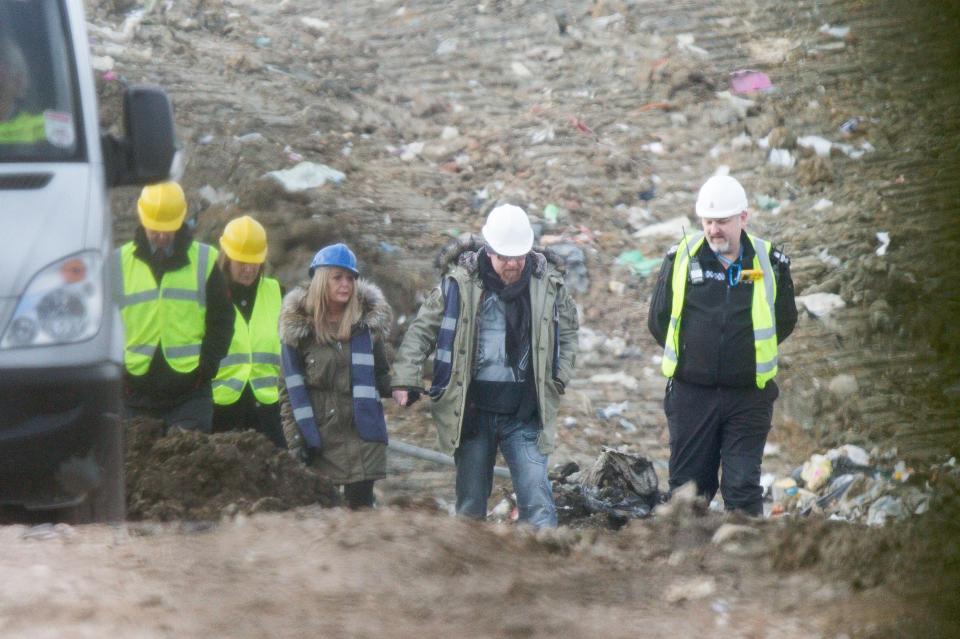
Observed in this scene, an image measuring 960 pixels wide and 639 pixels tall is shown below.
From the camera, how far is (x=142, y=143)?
17.9 feet

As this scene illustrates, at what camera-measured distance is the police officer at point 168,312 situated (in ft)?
23.6

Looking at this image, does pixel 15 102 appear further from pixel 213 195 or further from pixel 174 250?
pixel 213 195

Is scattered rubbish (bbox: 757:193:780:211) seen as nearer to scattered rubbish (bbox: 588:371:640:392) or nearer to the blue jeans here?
scattered rubbish (bbox: 588:371:640:392)

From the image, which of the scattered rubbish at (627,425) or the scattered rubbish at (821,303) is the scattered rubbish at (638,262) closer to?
the scattered rubbish at (821,303)

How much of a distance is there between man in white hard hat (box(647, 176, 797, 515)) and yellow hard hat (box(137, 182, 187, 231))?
2499mm

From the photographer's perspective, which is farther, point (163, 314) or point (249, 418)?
point (249, 418)

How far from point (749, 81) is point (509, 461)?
11.2 metres

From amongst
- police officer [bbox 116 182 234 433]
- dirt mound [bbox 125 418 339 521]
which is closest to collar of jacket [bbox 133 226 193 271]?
police officer [bbox 116 182 234 433]

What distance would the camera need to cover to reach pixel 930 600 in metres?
4.26

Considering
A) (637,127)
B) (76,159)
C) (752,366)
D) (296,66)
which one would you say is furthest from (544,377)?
(296,66)

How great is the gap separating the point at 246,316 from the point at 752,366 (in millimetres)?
2738

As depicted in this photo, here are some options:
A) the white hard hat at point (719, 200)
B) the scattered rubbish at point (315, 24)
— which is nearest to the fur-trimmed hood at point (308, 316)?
the white hard hat at point (719, 200)

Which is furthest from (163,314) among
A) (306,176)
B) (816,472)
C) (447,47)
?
(447,47)

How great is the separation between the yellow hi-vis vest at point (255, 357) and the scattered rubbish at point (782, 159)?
891 cm
